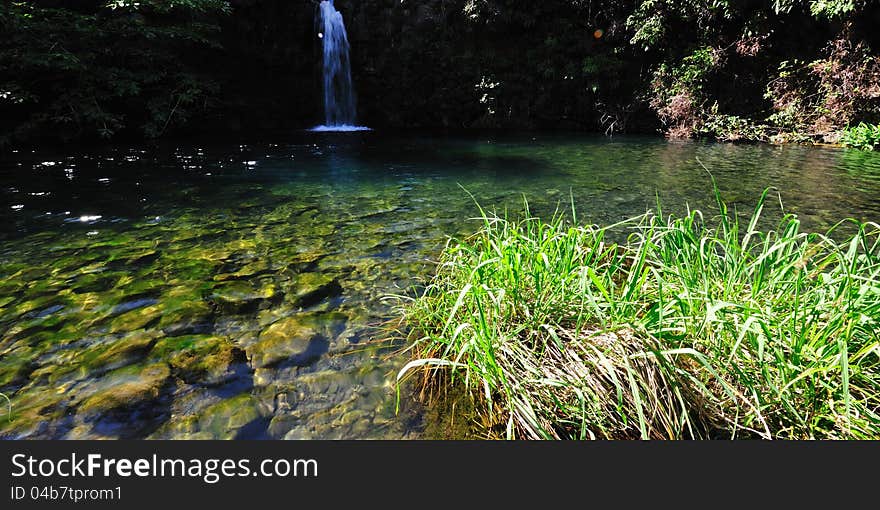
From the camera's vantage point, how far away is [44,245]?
13.2 ft

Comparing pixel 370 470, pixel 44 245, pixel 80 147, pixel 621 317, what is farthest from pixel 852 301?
pixel 80 147

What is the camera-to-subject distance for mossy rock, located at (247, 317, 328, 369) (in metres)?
2.40

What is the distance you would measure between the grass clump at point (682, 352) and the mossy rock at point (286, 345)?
0.68 meters

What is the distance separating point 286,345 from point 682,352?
1.94 m

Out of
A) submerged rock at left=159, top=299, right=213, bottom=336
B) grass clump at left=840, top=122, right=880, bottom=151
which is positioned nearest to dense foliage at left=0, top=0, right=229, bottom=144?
submerged rock at left=159, top=299, right=213, bottom=336

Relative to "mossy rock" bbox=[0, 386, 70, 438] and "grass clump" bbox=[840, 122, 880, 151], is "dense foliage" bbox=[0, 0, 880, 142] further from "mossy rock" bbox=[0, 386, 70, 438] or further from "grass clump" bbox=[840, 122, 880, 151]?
"mossy rock" bbox=[0, 386, 70, 438]

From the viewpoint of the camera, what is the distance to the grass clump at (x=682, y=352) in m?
1.65

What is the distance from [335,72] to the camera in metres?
16.3

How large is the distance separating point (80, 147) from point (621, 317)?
12.6 m

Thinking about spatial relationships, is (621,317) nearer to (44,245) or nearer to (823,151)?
(44,245)

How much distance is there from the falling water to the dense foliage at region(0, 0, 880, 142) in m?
0.41

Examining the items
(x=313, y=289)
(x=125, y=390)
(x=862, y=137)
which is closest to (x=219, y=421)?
(x=125, y=390)

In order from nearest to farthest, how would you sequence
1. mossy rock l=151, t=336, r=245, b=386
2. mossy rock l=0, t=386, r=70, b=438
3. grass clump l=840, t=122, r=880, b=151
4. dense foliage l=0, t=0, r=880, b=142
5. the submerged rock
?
mossy rock l=0, t=386, r=70, b=438 < mossy rock l=151, t=336, r=245, b=386 < the submerged rock < grass clump l=840, t=122, r=880, b=151 < dense foliage l=0, t=0, r=880, b=142

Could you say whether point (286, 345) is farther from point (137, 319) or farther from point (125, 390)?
point (137, 319)
